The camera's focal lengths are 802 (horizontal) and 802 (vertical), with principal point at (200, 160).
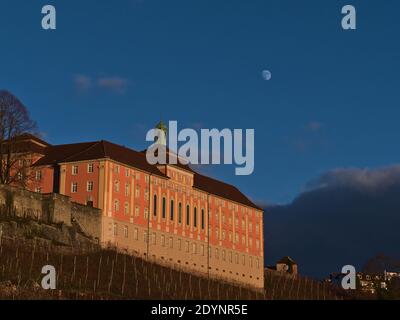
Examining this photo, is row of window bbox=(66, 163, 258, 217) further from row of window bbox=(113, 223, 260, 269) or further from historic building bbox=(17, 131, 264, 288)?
row of window bbox=(113, 223, 260, 269)

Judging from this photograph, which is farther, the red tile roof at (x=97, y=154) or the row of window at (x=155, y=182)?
the red tile roof at (x=97, y=154)

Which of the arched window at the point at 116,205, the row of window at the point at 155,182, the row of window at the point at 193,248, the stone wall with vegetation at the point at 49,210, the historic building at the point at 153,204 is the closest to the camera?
the stone wall with vegetation at the point at 49,210

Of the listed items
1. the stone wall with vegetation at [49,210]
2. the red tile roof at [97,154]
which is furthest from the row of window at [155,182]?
the stone wall with vegetation at [49,210]

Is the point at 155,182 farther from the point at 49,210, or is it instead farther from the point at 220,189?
the point at 49,210

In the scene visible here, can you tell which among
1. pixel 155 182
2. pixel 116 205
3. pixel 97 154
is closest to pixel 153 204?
pixel 155 182

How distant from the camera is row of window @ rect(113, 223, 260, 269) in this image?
9019 cm

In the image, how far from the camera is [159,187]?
96.9m

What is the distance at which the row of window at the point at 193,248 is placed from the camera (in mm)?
90188

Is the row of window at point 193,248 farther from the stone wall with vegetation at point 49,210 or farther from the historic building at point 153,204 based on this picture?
the stone wall with vegetation at point 49,210

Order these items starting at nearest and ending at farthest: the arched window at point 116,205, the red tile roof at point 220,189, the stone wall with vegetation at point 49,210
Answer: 1. the stone wall with vegetation at point 49,210
2. the arched window at point 116,205
3. the red tile roof at point 220,189

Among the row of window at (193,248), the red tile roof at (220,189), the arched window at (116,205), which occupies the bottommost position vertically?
the row of window at (193,248)

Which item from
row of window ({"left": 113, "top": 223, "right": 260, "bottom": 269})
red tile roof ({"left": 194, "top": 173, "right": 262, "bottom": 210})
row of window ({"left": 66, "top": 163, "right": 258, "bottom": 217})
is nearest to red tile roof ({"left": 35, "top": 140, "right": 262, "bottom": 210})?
row of window ({"left": 66, "top": 163, "right": 258, "bottom": 217})

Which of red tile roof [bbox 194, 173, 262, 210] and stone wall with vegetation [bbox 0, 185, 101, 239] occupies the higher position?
red tile roof [bbox 194, 173, 262, 210]
